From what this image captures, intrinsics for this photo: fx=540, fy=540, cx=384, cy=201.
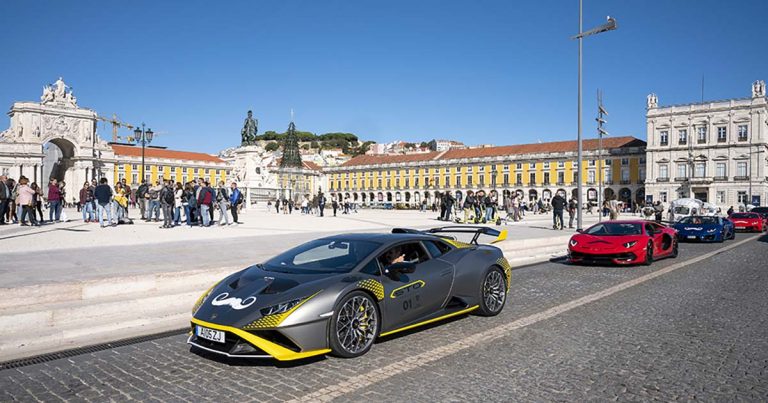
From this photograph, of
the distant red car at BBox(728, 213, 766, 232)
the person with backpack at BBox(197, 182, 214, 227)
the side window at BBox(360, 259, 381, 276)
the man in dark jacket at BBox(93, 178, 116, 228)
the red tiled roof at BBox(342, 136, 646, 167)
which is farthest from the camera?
the red tiled roof at BBox(342, 136, 646, 167)

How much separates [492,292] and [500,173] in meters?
102

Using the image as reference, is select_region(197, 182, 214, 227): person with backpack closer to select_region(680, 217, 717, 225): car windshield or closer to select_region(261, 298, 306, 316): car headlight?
select_region(261, 298, 306, 316): car headlight

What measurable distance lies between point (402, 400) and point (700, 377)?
256 cm

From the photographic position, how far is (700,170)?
3260 inches

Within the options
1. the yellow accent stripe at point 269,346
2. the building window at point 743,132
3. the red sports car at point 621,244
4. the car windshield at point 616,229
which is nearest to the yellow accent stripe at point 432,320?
the yellow accent stripe at point 269,346

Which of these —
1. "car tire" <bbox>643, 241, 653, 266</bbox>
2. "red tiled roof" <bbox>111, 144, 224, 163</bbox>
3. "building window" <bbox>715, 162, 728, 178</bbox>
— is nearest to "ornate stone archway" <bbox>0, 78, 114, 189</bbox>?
"red tiled roof" <bbox>111, 144, 224, 163</bbox>

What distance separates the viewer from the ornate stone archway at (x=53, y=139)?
7975cm

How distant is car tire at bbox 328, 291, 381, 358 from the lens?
4.90 m

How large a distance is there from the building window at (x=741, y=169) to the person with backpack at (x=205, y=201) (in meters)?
83.0

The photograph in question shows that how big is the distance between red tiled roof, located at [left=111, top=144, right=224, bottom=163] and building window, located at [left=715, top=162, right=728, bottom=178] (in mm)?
101126

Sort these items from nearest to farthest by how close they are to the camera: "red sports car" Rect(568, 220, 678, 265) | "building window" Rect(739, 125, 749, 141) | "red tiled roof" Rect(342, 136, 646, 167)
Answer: "red sports car" Rect(568, 220, 678, 265)
"building window" Rect(739, 125, 749, 141)
"red tiled roof" Rect(342, 136, 646, 167)

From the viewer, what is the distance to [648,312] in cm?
721

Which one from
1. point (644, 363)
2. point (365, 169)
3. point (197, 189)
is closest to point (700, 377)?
point (644, 363)

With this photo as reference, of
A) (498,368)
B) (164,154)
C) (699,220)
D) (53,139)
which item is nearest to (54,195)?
(498,368)
